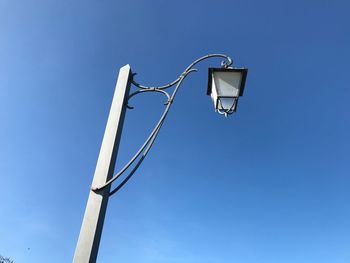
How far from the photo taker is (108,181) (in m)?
3.04

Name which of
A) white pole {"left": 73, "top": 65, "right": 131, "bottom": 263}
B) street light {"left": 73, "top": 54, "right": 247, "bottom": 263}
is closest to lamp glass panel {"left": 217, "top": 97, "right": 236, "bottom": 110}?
street light {"left": 73, "top": 54, "right": 247, "bottom": 263}

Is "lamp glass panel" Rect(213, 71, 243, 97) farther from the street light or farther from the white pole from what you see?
the white pole

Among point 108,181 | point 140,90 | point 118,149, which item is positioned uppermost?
point 140,90

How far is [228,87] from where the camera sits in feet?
12.8

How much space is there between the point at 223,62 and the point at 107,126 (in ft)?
5.62

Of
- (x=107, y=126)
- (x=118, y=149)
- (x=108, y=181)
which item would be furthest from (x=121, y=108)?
(x=108, y=181)

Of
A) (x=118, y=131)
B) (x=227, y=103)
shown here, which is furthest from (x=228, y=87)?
(x=118, y=131)

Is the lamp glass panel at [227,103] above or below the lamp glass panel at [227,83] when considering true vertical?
below

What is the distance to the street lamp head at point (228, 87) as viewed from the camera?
12.7 feet

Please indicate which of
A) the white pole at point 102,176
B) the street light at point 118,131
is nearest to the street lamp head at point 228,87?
the street light at point 118,131

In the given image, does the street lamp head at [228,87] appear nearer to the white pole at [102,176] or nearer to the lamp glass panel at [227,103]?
the lamp glass panel at [227,103]

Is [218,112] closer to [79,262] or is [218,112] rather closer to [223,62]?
[223,62]

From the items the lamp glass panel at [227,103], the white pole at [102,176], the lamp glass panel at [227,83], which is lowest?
the white pole at [102,176]

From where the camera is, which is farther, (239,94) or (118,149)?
(239,94)
